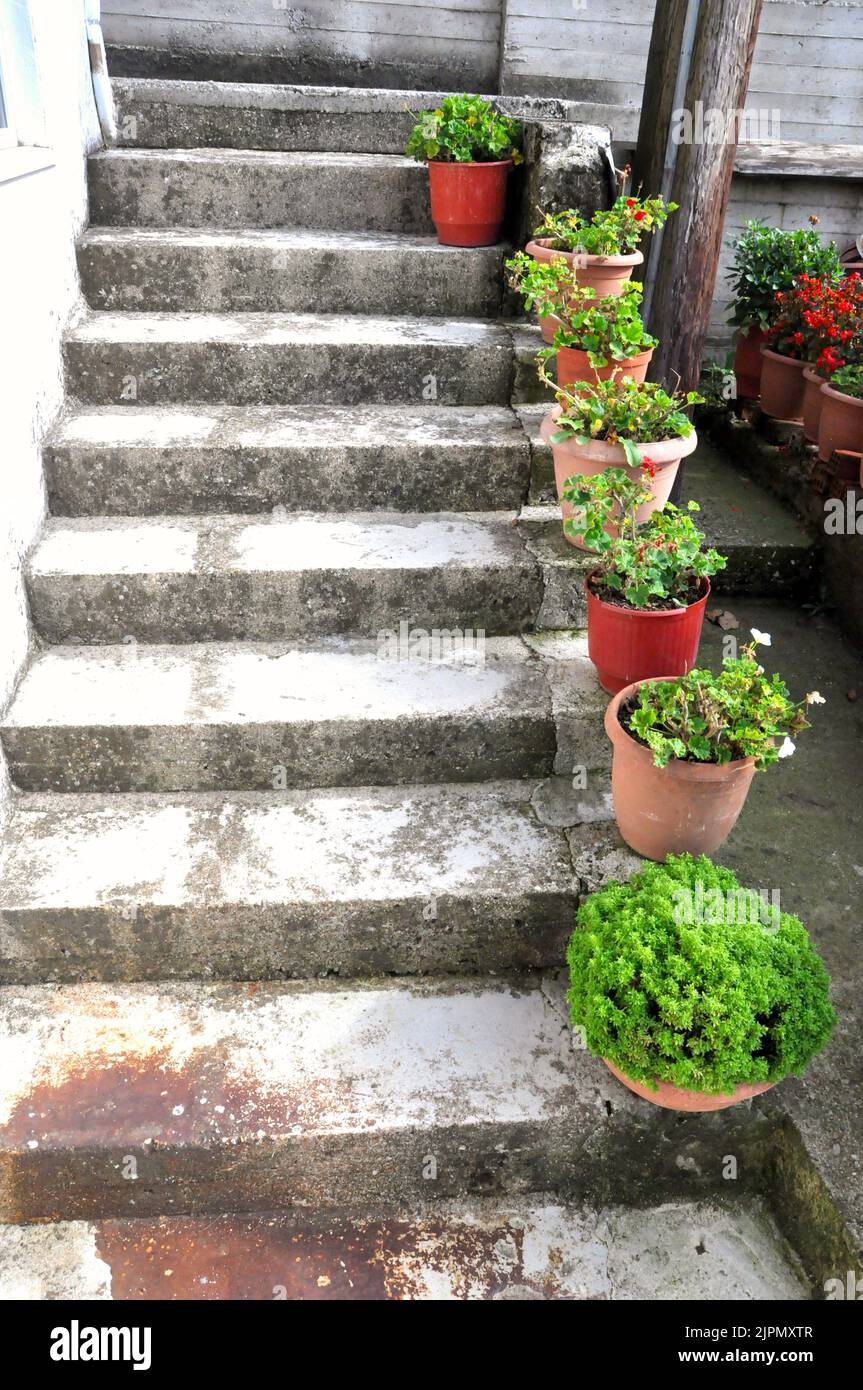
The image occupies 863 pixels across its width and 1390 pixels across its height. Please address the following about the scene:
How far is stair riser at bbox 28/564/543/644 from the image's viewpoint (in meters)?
2.90

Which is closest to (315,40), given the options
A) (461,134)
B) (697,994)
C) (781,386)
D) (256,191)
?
(256,191)

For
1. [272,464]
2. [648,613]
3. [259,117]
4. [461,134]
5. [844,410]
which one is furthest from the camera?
[259,117]

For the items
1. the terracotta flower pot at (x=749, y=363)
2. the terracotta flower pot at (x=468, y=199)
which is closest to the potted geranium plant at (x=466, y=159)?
the terracotta flower pot at (x=468, y=199)

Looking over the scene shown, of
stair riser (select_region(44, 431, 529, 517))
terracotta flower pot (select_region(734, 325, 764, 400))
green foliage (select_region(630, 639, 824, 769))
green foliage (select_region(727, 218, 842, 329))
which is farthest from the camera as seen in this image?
terracotta flower pot (select_region(734, 325, 764, 400))

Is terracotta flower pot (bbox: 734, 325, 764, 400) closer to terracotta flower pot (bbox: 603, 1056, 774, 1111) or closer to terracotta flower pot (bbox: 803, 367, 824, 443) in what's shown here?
terracotta flower pot (bbox: 803, 367, 824, 443)

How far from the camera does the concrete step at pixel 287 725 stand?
2.66m

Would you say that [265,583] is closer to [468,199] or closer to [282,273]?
[282,273]

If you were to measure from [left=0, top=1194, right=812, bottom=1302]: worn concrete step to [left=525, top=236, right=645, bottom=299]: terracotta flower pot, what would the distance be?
2601mm

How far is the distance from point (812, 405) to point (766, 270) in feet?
2.85

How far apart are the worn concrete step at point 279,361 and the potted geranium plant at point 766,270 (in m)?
1.67

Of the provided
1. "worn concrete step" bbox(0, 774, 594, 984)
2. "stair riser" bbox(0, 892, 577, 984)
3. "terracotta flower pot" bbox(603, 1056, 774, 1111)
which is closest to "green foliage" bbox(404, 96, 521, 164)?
"worn concrete step" bbox(0, 774, 594, 984)

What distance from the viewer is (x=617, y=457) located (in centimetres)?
276

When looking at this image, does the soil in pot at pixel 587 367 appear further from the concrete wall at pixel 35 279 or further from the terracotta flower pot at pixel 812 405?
the concrete wall at pixel 35 279
